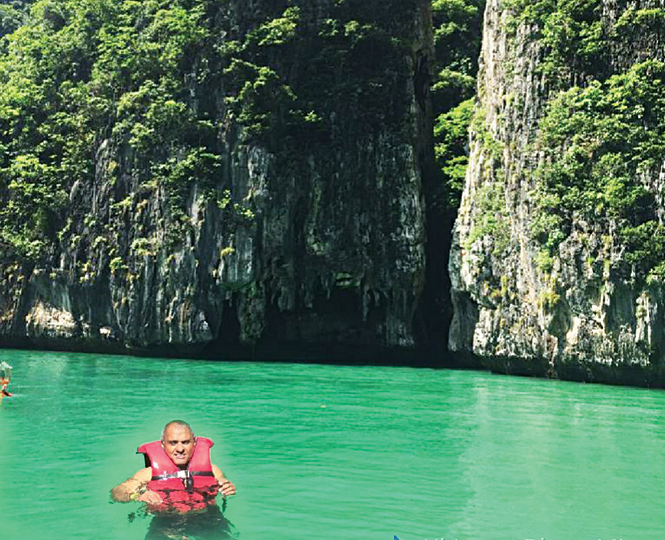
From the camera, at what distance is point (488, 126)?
24.6m

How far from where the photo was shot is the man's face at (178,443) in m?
6.09

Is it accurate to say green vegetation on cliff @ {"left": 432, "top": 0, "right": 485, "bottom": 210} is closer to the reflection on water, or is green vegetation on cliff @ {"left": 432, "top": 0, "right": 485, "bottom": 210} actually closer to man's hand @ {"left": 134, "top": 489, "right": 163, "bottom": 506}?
the reflection on water

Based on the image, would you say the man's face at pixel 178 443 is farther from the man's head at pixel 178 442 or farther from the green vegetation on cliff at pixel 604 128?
the green vegetation on cliff at pixel 604 128

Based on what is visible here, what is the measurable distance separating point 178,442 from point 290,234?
74.3 ft

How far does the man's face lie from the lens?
6090mm

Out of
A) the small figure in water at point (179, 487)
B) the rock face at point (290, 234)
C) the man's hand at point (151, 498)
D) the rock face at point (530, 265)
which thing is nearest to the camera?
the man's hand at point (151, 498)

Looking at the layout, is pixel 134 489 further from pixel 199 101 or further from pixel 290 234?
pixel 199 101

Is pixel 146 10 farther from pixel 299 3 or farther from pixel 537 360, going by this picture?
pixel 537 360

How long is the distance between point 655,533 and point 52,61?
32.3 metres

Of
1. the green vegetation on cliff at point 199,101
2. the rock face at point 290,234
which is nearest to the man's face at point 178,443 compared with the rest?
the rock face at point 290,234

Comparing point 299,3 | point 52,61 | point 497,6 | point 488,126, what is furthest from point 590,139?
point 52,61

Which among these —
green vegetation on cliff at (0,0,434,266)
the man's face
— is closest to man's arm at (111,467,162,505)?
the man's face

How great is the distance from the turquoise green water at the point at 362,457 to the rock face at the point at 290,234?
9251 mm

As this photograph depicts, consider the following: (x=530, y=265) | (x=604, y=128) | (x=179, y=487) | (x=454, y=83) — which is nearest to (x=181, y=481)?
(x=179, y=487)
